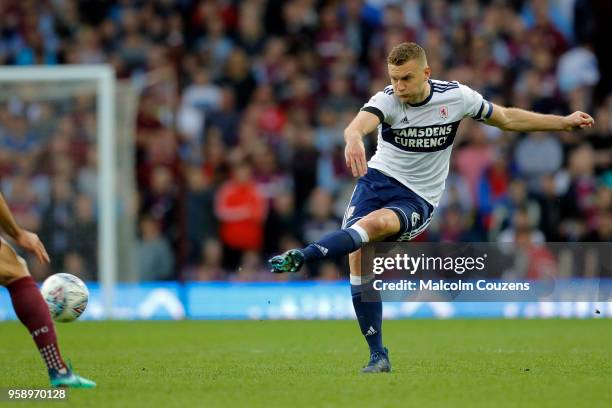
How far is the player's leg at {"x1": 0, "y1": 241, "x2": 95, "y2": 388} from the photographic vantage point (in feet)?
24.3

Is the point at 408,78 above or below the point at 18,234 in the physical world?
above

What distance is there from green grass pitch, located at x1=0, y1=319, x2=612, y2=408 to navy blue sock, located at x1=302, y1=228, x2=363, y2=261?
2.93 ft

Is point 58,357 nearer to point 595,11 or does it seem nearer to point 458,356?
point 458,356

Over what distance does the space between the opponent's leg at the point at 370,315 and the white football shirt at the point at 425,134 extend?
756mm

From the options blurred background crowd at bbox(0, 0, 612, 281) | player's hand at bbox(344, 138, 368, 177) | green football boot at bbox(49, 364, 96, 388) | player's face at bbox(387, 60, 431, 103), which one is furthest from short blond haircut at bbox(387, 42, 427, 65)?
blurred background crowd at bbox(0, 0, 612, 281)

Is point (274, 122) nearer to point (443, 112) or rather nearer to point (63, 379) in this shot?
point (443, 112)

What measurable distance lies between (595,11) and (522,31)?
136cm

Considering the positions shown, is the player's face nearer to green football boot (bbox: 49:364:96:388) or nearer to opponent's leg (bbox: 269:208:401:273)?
opponent's leg (bbox: 269:208:401:273)

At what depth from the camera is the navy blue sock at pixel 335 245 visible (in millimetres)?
8117

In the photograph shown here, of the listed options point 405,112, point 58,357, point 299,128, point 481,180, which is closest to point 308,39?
point 299,128

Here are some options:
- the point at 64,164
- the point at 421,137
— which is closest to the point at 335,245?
the point at 421,137

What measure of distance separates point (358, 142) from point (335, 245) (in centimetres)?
79

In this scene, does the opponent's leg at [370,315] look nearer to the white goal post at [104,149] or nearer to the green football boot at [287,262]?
the green football boot at [287,262]

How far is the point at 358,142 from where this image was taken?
26.1ft
